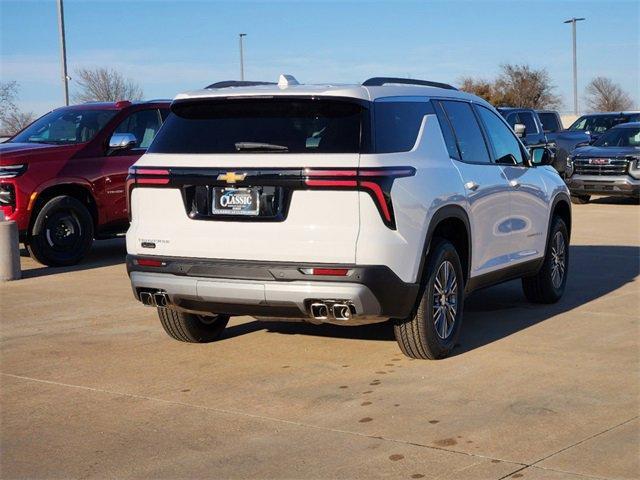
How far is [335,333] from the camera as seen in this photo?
26.5 ft

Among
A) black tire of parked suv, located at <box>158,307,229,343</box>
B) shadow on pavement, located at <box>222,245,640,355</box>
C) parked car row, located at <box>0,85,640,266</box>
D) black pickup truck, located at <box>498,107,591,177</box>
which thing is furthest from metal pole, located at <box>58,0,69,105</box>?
black tire of parked suv, located at <box>158,307,229,343</box>

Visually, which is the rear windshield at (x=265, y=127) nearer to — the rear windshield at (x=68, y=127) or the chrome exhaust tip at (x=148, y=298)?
the chrome exhaust tip at (x=148, y=298)

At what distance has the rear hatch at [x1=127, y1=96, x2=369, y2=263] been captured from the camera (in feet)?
20.8

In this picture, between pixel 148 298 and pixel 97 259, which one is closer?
pixel 148 298

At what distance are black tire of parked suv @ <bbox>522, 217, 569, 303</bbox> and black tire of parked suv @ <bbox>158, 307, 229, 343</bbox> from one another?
9.45 ft

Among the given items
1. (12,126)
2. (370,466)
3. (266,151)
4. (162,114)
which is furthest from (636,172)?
(12,126)

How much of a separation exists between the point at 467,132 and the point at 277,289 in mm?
2336

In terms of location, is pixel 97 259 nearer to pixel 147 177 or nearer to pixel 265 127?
pixel 147 177

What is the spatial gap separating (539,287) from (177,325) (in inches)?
132

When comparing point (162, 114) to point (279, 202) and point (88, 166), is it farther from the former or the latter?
point (279, 202)

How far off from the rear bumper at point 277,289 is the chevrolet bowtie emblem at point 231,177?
1.67 ft

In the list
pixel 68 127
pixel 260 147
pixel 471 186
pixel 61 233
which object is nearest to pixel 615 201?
pixel 68 127

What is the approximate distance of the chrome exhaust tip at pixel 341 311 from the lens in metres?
6.37

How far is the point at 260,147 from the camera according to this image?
21.6 ft
